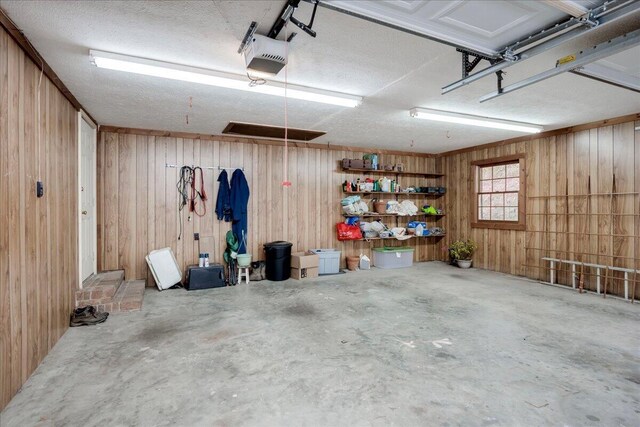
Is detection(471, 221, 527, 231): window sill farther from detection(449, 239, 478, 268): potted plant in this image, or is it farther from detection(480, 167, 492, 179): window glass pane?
detection(480, 167, 492, 179): window glass pane

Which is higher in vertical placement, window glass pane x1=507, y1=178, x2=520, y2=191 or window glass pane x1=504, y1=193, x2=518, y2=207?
window glass pane x1=507, y1=178, x2=520, y2=191

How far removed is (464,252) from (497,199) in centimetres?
131

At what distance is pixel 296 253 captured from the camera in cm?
655

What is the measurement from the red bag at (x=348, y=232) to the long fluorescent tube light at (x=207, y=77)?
3.30 m

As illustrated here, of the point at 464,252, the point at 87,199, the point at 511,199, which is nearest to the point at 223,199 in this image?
the point at 87,199

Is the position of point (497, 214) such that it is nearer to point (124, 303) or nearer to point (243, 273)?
point (243, 273)

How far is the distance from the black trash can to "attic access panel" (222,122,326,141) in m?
1.98

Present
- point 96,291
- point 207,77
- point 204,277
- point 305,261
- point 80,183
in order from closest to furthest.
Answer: point 207,77 → point 96,291 → point 80,183 → point 204,277 → point 305,261

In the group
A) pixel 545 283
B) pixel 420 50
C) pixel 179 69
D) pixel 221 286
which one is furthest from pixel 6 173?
pixel 545 283

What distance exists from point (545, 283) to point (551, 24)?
4.73 metres

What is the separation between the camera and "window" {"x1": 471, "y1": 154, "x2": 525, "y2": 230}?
6.23 metres

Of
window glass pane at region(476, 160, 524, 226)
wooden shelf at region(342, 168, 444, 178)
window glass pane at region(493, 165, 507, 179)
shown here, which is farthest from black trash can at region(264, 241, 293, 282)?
window glass pane at region(493, 165, 507, 179)

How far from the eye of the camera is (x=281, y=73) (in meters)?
3.21

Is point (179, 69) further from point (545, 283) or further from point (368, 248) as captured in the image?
point (545, 283)
